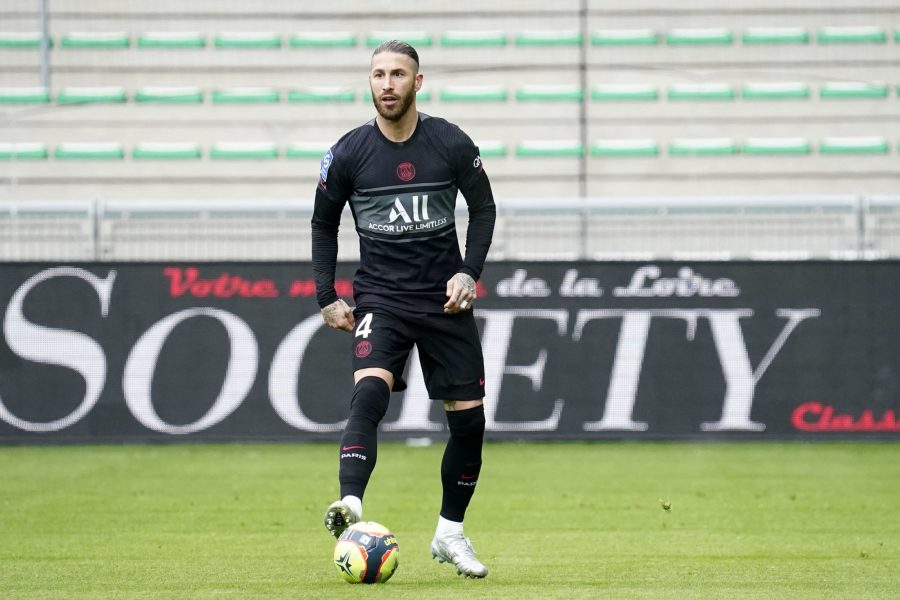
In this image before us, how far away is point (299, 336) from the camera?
481 inches

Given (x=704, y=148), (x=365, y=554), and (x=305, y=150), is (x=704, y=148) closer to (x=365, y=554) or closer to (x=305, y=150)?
(x=305, y=150)

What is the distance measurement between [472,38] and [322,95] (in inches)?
87.1

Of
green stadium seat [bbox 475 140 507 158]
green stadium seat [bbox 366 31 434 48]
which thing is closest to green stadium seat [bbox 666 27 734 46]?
green stadium seat [bbox 475 140 507 158]

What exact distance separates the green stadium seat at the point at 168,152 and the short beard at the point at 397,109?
13337mm

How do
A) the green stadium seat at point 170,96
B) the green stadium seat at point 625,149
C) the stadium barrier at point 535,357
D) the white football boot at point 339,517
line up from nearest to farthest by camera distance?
the white football boot at point 339,517, the stadium barrier at point 535,357, the green stadium seat at point 625,149, the green stadium seat at point 170,96

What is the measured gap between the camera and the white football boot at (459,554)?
5.32 m

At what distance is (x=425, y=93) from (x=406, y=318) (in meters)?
13.3

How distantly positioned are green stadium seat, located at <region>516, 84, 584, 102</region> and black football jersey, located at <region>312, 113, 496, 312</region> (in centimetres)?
1308

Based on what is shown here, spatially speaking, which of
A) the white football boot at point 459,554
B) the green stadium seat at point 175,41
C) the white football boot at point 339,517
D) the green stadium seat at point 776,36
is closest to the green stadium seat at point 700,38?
the green stadium seat at point 776,36

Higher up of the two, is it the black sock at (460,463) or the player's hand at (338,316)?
the player's hand at (338,316)

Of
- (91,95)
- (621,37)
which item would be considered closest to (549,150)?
(621,37)

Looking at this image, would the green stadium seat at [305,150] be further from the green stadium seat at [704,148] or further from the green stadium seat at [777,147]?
the green stadium seat at [777,147]

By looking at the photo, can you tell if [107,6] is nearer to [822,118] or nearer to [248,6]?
[248,6]

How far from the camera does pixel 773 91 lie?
18.3 m
